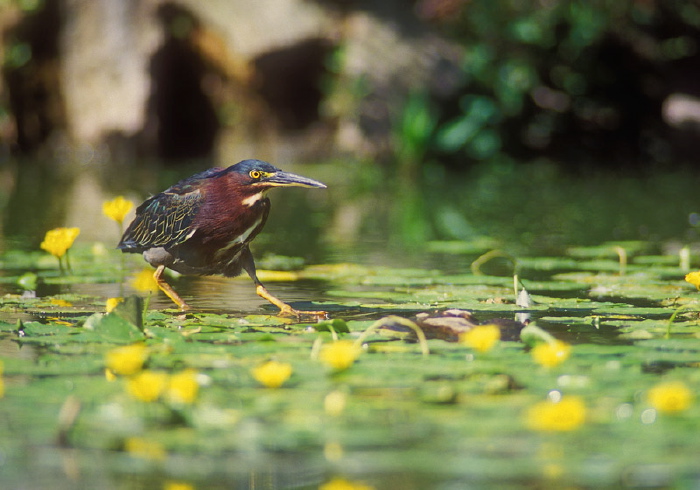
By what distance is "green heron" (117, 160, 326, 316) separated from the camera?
382 cm

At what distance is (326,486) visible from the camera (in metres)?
1.95

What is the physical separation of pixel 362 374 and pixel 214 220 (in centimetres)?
Result: 127

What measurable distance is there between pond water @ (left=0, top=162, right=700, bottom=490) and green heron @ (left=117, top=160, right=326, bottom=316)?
0.58ft

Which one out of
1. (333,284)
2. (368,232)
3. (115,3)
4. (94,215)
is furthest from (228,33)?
(333,284)

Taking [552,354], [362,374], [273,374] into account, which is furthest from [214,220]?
[552,354]

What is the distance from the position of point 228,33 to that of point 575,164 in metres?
4.91

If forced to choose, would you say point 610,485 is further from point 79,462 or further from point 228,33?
point 228,33

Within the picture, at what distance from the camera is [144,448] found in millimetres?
2143

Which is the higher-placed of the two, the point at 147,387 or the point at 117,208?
the point at 117,208

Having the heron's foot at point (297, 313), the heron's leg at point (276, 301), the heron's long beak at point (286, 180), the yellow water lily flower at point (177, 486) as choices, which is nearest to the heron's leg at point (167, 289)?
the heron's leg at point (276, 301)

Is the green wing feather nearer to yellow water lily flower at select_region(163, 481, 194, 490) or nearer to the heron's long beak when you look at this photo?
the heron's long beak

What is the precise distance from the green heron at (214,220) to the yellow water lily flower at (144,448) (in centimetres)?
163

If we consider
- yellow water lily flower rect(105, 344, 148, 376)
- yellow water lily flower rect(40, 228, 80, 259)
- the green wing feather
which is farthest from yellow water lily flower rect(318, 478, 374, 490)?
yellow water lily flower rect(40, 228, 80, 259)

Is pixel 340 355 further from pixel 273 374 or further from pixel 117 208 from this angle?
pixel 117 208
